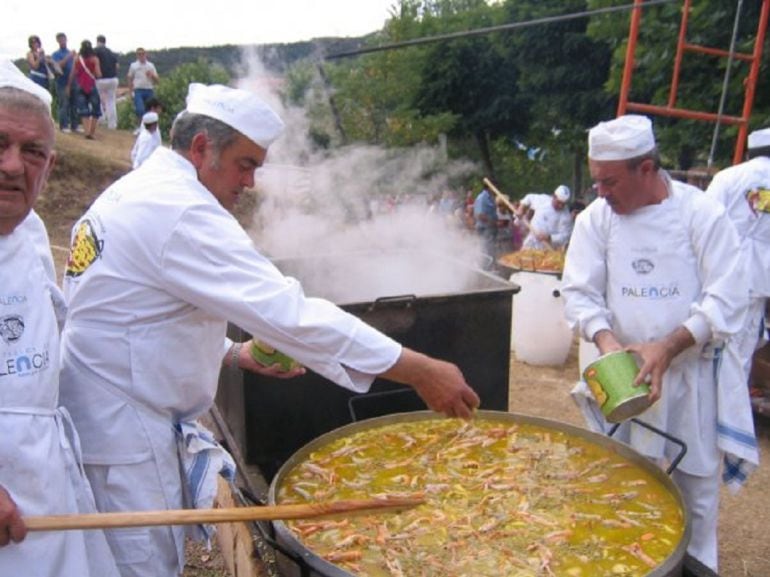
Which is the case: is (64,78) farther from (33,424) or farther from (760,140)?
(33,424)

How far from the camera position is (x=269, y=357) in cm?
309

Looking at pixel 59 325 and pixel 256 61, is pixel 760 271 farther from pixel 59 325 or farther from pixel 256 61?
pixel 256 61

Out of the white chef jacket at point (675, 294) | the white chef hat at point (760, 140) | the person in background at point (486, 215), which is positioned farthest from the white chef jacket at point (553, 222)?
the white chef jacket at point (675, 294)

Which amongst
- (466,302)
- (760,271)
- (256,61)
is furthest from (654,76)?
(466,302)

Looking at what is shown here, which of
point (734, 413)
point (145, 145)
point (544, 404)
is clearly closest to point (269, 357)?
point (734, 413)

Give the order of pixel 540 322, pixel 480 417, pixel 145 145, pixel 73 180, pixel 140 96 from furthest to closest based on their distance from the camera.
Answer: pixel 140 96, pixel 73 180, pixel 145 145, pixel 540 322, pixel 480 417

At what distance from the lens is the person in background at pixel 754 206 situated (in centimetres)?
571

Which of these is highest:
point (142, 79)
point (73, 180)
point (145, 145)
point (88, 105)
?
point (142, 79)

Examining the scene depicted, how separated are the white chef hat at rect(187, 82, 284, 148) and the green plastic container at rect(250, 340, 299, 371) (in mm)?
885

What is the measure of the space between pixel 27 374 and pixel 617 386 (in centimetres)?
224

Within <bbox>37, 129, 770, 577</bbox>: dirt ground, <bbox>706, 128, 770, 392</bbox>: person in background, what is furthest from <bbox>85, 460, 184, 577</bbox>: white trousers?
<bbox>706, 128, 770, 392</bbox>: person in background

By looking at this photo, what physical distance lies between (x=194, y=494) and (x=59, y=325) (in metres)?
0.76

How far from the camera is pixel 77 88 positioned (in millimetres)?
16297

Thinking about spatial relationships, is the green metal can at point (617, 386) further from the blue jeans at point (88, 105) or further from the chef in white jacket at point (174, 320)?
the blue jeans at point (88, 105)
